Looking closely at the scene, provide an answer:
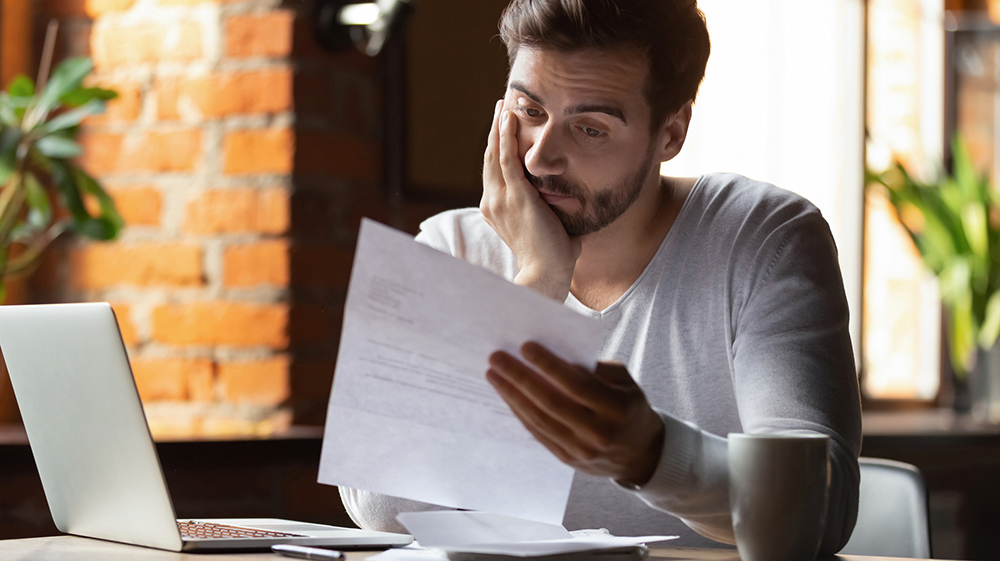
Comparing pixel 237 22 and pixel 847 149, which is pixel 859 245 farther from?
pixel 237 22

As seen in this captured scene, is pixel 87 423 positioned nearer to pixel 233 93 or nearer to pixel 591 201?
pixel 591 201

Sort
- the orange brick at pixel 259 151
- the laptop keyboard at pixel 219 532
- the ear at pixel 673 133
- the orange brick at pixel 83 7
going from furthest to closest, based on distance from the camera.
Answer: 1. the orange brick at pixel 83 7
2. the orange brick at pixel 259 151
3. the ear at pixel 673 133
4. the laptop keyboard at pixel 219 532

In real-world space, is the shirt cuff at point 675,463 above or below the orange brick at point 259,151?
below

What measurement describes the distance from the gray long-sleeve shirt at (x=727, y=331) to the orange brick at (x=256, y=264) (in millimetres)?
328

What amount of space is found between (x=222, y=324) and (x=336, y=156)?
0.34 m

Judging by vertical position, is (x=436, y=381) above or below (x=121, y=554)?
above

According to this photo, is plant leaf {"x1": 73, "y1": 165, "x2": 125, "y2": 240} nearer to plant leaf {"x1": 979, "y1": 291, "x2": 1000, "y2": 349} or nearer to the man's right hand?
the man's right hand

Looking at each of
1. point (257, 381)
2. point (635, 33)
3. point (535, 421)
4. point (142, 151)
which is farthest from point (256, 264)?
point (535, 421)

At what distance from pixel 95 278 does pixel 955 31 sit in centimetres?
243

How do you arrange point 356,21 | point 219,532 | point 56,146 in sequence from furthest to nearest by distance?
Answer: point 356,21
point 56,146
point 219,532

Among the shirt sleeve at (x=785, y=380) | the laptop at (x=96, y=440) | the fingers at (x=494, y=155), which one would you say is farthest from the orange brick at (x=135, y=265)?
the shirt sleeve at (x=785, y=380)

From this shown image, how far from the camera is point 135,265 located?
1.75m

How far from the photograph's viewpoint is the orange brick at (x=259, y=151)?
1.65 metres

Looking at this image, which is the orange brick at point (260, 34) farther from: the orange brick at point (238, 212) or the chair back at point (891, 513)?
the chair back at point (891, 513)
